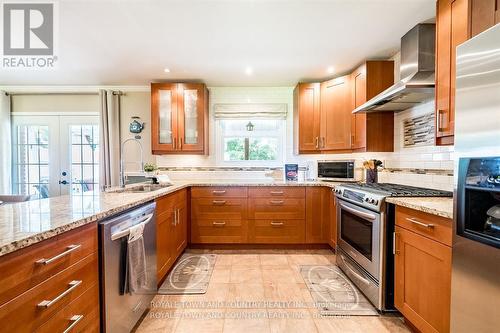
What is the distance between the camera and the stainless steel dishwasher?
4.32ft

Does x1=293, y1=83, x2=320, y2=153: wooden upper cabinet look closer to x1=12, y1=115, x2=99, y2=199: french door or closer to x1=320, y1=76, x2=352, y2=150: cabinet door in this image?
x1=320, y1=76, x2=352, y2=150: cabinet door

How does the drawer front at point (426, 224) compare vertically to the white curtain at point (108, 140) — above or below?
below

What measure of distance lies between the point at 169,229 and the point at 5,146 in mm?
3685

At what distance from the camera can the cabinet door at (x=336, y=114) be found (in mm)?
3148

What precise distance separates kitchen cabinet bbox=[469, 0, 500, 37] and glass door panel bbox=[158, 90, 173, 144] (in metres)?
3.26

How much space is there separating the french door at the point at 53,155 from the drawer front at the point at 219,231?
83.7 inches

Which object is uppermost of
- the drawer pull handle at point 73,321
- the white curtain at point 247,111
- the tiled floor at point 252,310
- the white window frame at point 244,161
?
the white curtain at point 247,111

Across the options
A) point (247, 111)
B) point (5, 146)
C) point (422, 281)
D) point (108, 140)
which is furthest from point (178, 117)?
point (422, 281)

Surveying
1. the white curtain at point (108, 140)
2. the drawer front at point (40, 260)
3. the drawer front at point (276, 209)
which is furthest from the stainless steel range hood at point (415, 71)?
the white curtain at point (108, 140)

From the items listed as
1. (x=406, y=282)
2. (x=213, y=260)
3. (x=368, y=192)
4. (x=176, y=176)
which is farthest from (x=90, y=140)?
(x=406, y=282)

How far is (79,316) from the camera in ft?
3.67

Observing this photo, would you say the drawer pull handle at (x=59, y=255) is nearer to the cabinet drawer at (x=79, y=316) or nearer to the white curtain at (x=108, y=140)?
the cabinet drawer at (x=79, y=316)

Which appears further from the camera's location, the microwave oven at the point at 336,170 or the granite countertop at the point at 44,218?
the microwave oven at the point at 336,170

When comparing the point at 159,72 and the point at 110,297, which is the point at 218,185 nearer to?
the point at 159,72
